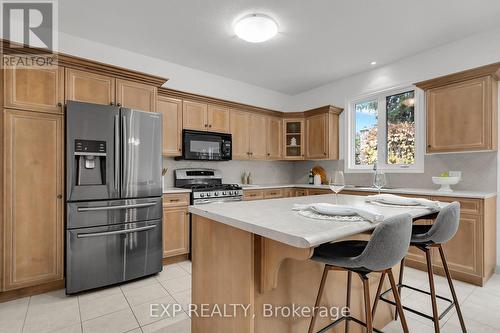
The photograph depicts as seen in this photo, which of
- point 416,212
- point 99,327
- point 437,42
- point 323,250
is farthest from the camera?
point 437,42

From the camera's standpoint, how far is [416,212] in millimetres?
1496

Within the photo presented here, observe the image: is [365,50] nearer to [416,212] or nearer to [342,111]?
[342,111]

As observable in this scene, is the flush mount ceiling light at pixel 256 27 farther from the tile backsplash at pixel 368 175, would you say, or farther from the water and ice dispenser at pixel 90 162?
the tile backsplash at pixel 368 175

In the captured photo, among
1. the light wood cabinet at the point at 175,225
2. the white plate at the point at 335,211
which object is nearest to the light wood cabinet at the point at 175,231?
the light wood cabinet at the point at 175,225

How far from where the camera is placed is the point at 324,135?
4395 millimetres

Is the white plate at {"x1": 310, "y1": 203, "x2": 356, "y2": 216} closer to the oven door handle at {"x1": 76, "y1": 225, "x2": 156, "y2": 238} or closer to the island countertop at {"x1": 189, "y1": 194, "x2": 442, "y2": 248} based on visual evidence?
the island countertop at {"x1": 189, "y1": 194, "x2": 442, "y2": 248}

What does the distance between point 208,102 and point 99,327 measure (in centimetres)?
298

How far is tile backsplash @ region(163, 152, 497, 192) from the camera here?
2.94 meters

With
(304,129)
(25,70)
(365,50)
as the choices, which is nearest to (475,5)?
(365,50)

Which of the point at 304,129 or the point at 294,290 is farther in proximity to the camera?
the point at 304,129

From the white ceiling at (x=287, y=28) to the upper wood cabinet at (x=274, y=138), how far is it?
1085 millimetres

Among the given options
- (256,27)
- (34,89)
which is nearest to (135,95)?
(34,89)

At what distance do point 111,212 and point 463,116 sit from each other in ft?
12.8

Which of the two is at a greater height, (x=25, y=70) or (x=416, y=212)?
(x=25, y=70)
